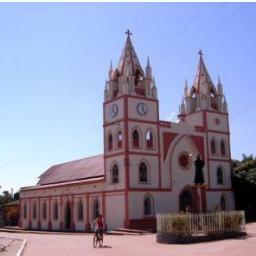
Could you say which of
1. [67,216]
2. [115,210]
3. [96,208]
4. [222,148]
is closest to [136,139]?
[115,210]

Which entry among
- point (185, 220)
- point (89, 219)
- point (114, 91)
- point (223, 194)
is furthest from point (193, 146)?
point (185, 220)

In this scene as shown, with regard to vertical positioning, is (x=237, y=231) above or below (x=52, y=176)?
below

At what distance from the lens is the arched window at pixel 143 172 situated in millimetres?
36062

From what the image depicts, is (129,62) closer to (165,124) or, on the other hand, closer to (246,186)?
(165,124)

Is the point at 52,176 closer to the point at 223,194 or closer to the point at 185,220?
the point at 223,194

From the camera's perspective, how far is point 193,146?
40.2m

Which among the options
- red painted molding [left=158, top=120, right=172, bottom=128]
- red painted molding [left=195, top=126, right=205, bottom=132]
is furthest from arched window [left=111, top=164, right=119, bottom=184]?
red painted molding [left=195, top=126, right=205, bottom=132]

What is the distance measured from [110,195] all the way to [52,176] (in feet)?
55.4

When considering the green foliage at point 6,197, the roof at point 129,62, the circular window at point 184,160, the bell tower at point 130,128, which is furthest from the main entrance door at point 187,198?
the green foliage at point 6,197

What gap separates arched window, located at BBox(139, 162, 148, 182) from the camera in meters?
36.1

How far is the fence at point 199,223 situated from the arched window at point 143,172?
12.1 meters

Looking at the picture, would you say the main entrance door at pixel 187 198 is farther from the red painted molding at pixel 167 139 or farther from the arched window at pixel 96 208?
the arched window at pixel 96 208

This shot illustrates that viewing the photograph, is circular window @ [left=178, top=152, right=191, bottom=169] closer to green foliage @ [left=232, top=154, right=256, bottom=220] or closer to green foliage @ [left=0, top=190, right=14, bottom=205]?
green foliage @ [left=232, top=154, right=256, bottom=220]

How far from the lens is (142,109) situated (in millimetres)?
37219
